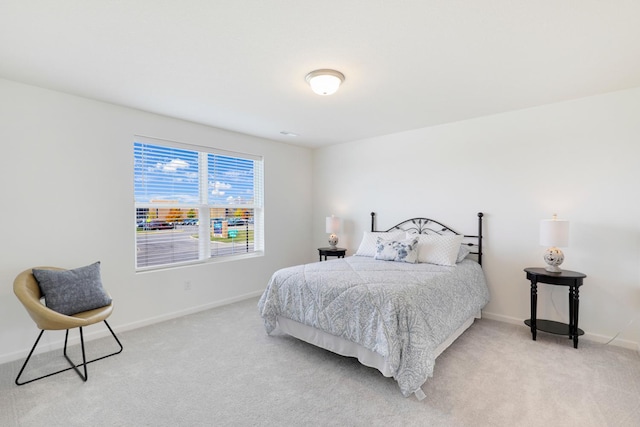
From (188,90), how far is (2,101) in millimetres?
1515

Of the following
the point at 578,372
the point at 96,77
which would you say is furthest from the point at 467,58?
the point at 96,77

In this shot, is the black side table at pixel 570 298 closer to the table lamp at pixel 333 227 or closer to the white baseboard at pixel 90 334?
the table lamp at pixel 333 227

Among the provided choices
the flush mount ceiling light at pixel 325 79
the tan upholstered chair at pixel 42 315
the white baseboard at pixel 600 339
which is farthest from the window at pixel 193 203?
the white baseboard at pixel 600 339

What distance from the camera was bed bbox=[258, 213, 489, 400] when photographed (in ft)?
7.20

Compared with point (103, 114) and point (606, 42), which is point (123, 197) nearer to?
point (103, 114)

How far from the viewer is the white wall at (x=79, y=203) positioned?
2.66m

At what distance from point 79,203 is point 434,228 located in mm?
4099

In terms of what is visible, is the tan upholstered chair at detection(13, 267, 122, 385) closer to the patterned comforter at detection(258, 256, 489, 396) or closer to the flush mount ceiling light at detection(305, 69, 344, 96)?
the patterned comforter at detection(258, 256, 489, 396)

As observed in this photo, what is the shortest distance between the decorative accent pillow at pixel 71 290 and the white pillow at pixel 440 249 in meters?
3.25

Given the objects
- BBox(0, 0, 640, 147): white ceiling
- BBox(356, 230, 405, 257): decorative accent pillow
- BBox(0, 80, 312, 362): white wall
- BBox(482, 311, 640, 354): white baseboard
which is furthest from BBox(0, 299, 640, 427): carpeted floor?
BBox(0, 0, 640, 147): white ceiling

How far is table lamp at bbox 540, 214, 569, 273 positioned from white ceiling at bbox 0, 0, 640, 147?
126 cm

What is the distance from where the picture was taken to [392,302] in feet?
7.45

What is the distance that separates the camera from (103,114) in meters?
3.16

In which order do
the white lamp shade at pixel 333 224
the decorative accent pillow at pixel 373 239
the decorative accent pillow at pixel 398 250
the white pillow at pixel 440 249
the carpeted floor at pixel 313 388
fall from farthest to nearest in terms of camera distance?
the white lamp shade at pixel 333 224
the decorative accent pillow at pixel 373 239
the decorative accent pillow at pixel 398 250
the white pillow at pixel 440 249
the carpeted floor at pixel 313 388
